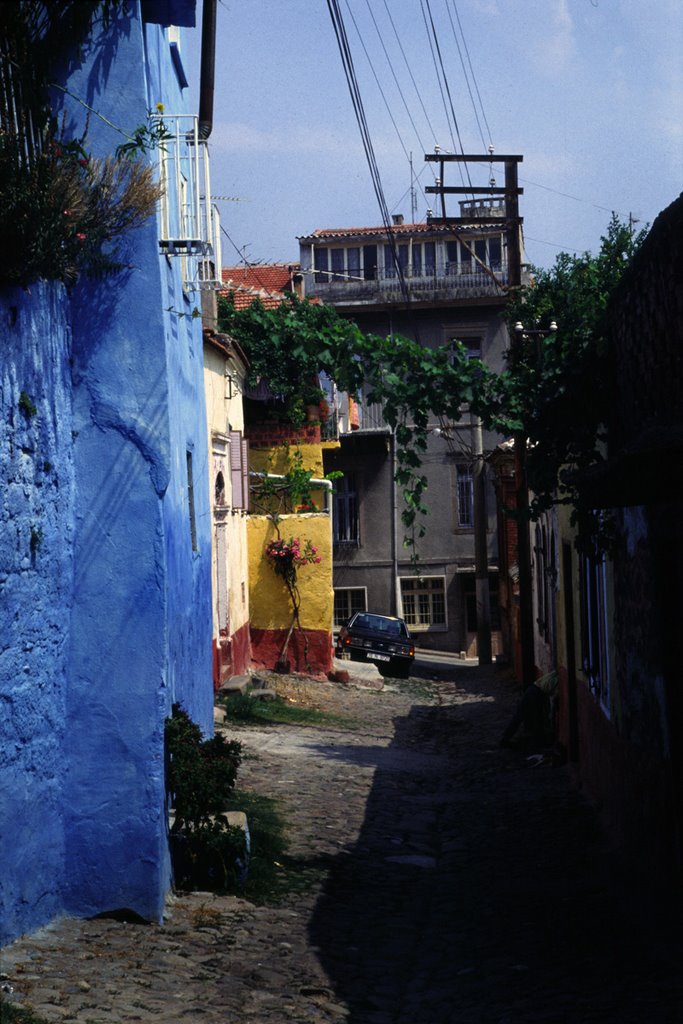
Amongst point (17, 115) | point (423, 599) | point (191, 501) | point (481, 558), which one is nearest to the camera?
point (17, 115)

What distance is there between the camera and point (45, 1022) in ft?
16.7

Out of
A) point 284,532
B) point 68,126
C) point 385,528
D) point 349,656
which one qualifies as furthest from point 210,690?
point 385,528

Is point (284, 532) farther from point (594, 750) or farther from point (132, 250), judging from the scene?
point (132, 250)

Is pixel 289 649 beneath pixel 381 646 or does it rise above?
above

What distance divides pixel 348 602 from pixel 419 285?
10177 mm

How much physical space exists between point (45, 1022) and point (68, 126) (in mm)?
5012

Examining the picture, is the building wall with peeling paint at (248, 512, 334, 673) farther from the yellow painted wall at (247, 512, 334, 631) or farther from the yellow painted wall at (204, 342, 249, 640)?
the yellow painted wall at (204, 342, 249, 640)

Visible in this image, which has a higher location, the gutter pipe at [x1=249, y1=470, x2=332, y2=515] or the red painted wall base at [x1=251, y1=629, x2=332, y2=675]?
the gutter pipe at [x1=249, y1=470, x2=332, y2=515]

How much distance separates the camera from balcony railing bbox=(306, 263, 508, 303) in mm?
37719

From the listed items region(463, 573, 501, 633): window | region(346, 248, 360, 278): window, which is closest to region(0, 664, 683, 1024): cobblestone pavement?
region(463, 573, 501, 633): window

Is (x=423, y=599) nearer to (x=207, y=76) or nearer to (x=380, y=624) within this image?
(x=380, y=624)

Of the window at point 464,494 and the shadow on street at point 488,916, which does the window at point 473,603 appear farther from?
the shadow on street at point 488,916

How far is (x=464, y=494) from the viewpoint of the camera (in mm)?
36781

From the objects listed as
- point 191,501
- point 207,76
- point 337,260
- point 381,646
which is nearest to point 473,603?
point 381,646
